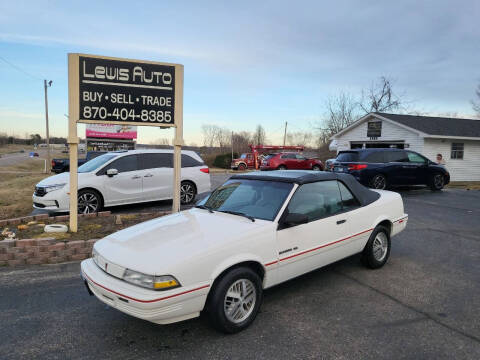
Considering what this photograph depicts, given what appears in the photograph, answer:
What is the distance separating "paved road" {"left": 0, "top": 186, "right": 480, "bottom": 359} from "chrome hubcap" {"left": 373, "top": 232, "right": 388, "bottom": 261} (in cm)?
23

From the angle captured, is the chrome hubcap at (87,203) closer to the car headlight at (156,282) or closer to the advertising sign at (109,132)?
the car headlight at (156,282)

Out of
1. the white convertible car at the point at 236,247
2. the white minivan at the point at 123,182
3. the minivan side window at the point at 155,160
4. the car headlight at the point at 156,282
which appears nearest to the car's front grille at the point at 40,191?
the white minivan at the point at 123,182

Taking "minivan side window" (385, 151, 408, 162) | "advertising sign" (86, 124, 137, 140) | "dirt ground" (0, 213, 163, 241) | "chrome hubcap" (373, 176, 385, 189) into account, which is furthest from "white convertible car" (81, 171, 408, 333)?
"advertising sign" (86, 124, 137, 140)

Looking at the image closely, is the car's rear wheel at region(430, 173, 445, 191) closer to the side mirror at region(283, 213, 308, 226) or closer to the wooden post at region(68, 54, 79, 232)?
the side mirror at region(283, 213, 308, 226)

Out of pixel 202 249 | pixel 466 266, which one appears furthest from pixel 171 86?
pixel 466 266

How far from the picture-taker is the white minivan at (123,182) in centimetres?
789

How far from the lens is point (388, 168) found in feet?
43.1

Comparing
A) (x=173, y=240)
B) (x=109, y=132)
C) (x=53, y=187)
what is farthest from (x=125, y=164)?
(x=109, y=132)

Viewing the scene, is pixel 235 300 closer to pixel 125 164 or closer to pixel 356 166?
pixel 125 164

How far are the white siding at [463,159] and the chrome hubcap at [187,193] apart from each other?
15101 mm

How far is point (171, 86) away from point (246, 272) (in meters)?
5.15

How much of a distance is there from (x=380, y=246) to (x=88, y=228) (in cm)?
519

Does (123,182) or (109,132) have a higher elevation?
(109,132)

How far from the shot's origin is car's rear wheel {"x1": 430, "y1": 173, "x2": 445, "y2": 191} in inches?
550
